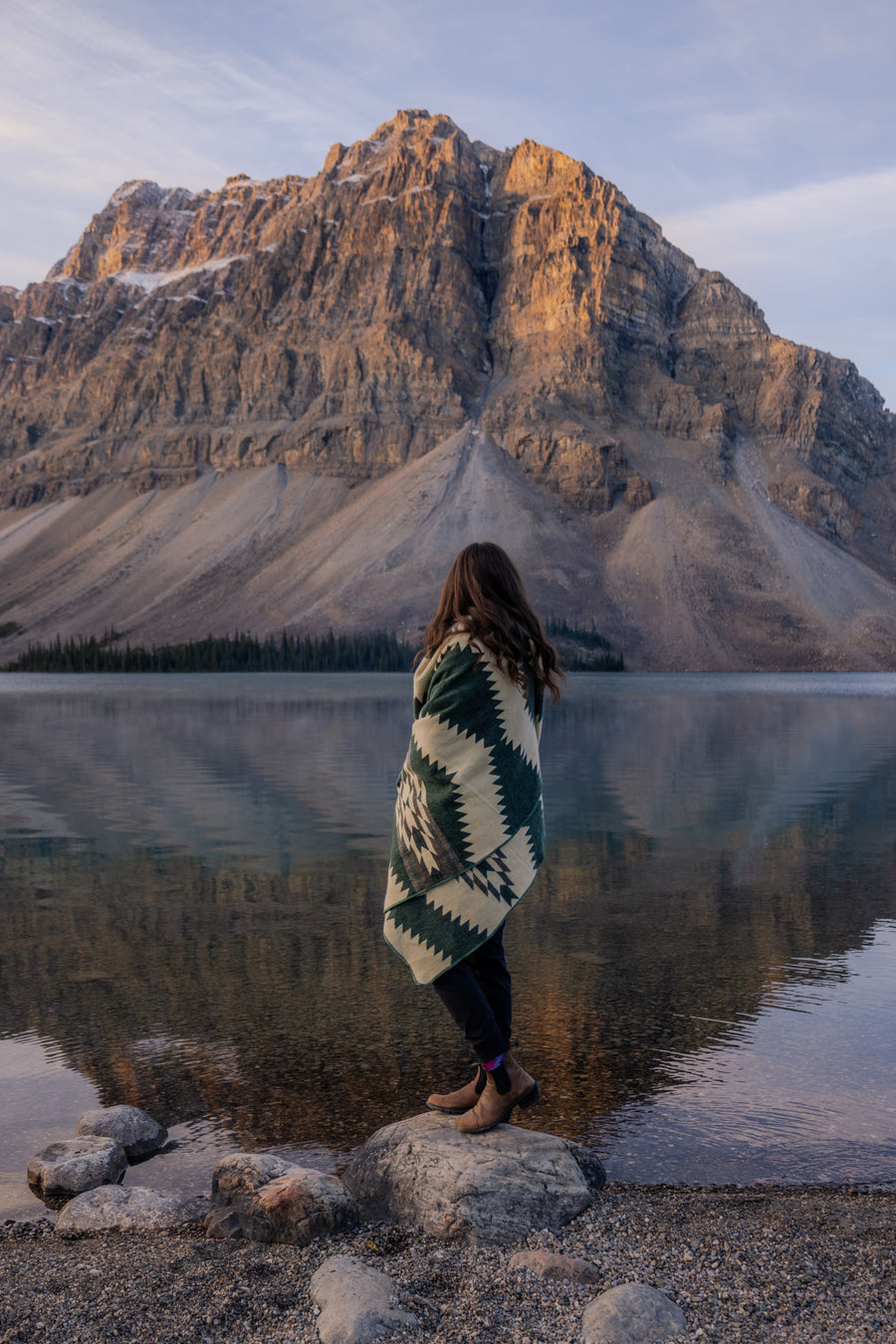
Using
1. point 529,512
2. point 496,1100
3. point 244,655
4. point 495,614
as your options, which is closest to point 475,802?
point 495,614

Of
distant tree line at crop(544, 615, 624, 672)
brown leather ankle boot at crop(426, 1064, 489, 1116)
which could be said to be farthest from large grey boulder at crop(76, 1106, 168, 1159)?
distant tree line at crop(544, 615, 624, 672)

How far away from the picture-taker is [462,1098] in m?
5.46

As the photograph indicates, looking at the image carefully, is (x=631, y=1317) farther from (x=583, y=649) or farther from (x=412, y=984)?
(x=583, y=649)

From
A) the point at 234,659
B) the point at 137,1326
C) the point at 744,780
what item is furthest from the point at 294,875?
the point at 234,659

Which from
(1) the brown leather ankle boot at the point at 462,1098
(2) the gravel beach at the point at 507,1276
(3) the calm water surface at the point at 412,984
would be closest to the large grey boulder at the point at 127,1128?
(3) the calm water surface at the point at 412,984

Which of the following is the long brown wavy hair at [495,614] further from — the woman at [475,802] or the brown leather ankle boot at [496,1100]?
the brown leather ankle boot at [496,1100]

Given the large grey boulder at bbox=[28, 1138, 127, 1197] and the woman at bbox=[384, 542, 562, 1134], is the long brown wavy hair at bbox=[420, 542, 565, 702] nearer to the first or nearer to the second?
the woman at bbox=[384, 542, 562, 1134]

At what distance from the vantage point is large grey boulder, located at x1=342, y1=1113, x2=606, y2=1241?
469 centimetres

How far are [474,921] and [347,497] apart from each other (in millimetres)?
178196

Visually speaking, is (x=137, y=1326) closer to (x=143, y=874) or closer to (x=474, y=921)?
(x=474, y=921)

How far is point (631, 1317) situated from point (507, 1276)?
61 cm

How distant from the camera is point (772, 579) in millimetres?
159750

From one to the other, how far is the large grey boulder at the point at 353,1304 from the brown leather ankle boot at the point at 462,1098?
1268mm

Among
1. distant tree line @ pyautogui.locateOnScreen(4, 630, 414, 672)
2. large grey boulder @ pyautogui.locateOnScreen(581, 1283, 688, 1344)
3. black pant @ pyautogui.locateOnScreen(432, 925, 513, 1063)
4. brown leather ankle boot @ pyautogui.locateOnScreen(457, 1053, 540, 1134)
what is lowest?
distant tree line @ pyautogui.locateOnScreen(4, 630, 414, 672)
